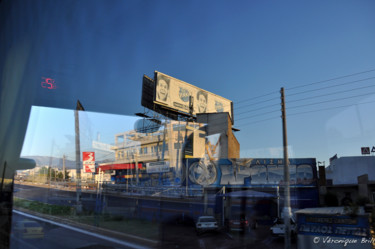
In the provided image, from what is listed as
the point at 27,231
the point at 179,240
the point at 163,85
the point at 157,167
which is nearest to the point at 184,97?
the point at 163,85

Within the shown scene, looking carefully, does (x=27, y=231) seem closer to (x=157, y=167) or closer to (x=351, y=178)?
(x=351, y=178)

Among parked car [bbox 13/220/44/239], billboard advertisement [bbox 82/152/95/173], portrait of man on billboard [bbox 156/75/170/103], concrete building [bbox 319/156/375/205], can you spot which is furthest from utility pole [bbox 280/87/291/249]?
billboard advertisement [bbox 82/152/95/173]

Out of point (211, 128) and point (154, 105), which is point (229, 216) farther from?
point (154, 105)

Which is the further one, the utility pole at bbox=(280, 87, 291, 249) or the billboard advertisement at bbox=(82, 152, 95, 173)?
the billboard advertisement at bbox=(82, 152, 95, 173)

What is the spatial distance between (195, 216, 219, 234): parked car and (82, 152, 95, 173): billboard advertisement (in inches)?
115

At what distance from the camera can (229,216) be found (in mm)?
5344

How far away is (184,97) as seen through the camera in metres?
3.68

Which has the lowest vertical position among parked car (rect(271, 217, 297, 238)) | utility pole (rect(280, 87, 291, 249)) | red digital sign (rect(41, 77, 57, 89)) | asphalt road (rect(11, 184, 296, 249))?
asphalt road (rect(11, 184, 296, 249))

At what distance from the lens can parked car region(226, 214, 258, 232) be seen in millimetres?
4079

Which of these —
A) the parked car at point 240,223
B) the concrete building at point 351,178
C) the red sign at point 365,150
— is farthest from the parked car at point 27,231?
the red sign at point 365,150

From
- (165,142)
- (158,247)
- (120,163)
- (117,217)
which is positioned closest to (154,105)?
(158,247)

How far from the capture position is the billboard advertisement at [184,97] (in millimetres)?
2853

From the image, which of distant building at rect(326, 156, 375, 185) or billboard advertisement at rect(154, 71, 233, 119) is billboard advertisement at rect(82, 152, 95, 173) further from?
distant building at rect(326, 156, 375, 185)

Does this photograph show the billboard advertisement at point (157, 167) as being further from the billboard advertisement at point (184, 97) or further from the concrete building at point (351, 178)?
the concrete building at point (351, 178)
